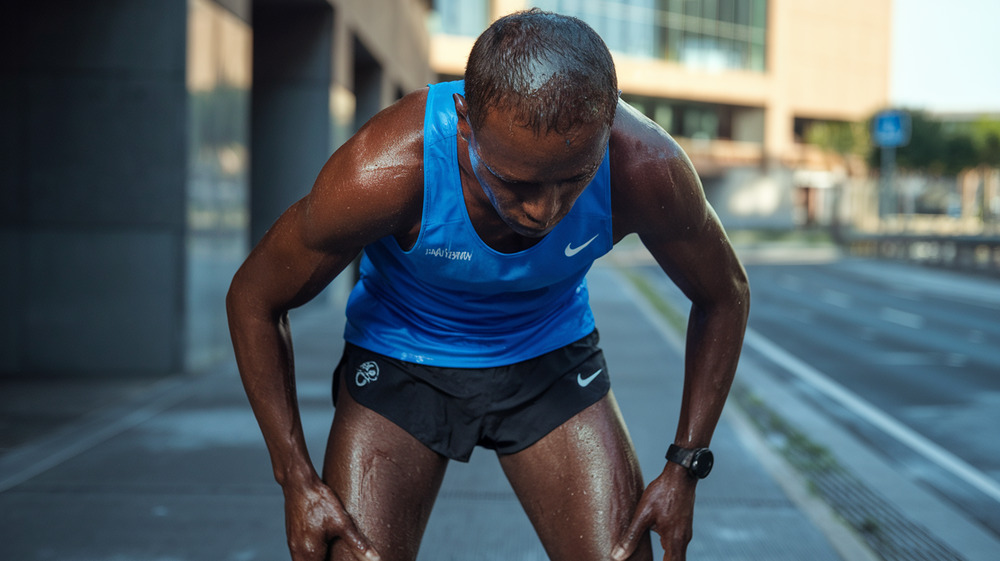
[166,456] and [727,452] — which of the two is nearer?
[166,456]

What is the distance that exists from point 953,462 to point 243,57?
677 centimetres

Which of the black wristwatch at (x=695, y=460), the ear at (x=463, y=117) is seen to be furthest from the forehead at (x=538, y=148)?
the black wristwatch at (x=695, y=460)

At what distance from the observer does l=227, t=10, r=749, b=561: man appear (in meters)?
1.66

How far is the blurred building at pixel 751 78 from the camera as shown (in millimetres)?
48000

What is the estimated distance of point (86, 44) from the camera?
7.48m

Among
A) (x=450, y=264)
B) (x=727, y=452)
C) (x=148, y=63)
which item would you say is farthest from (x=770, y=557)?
(x=148, y=63)

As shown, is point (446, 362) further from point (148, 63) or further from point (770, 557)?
point (148, 63)

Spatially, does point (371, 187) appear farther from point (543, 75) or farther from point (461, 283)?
point (543, 75)

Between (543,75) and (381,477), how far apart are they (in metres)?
0.98

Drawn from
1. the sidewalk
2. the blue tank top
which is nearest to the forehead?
A: the blue tank top

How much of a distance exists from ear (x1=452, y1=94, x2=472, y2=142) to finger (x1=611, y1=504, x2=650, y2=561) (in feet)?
2.95

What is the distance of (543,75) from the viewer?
4.83 feet

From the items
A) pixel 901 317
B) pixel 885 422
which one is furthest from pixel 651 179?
pixel 901 317

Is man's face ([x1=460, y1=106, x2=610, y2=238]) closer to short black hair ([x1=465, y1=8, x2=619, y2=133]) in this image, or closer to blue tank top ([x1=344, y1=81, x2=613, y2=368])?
short black hair ([x1=465, y1=8, x2=619, y2=133])
